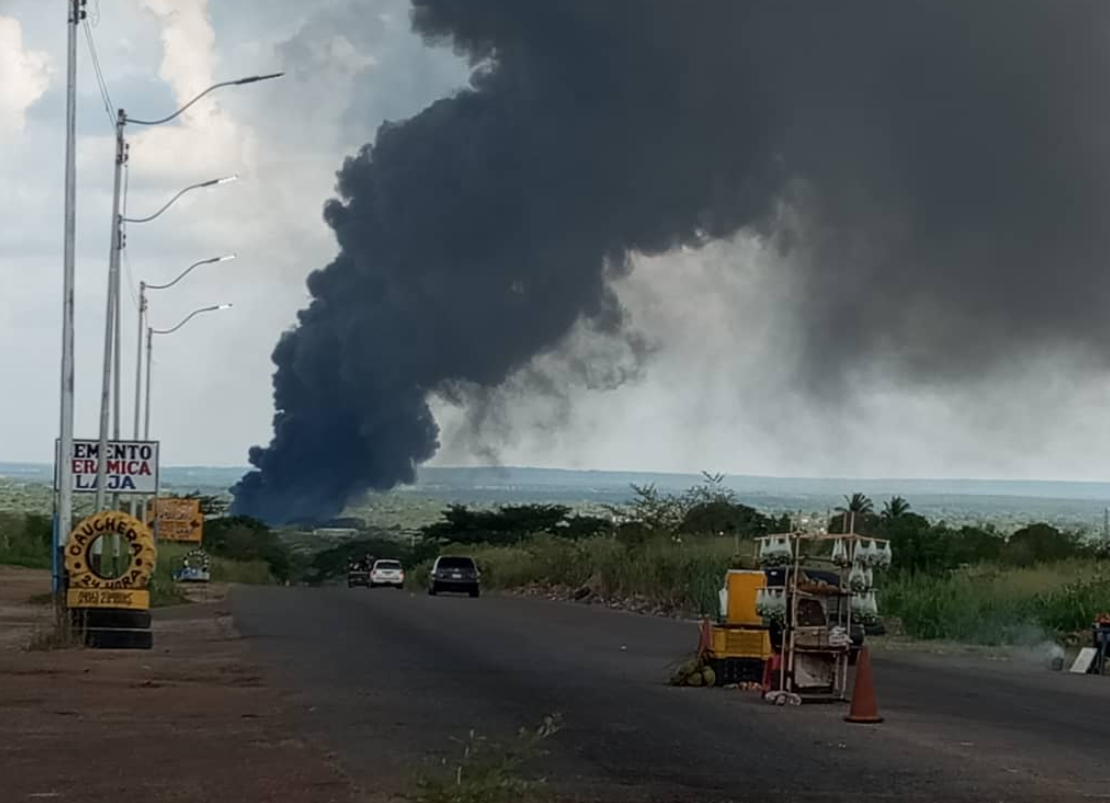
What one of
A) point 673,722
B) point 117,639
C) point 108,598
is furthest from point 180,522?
point 673,722

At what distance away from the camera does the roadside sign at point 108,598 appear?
2756 cm

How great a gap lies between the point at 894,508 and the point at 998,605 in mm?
23234

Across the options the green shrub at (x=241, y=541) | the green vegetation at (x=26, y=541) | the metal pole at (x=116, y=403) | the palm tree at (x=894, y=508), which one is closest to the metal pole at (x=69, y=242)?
the metal pole at (x=116, y=403)

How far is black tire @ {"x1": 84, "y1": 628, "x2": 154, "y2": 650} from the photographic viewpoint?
91.0 ft

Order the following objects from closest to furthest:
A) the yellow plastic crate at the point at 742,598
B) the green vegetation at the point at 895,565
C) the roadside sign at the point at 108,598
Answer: the yellow plastic crate at the point at 742,598 < the roadside sign at the point at 108,598 < the green vegetation at the point at 895,565

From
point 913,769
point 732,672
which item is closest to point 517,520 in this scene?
point 732,672

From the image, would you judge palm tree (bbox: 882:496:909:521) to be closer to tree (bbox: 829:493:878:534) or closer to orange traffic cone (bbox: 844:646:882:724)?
tree (bbox: 829:493:878:534)

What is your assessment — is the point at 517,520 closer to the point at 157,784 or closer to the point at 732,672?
the point at 732,672

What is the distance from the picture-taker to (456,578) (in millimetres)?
63250

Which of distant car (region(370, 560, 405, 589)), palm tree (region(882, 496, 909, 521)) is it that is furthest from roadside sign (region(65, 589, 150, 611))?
distant car (region(370, 560, 405, 589))

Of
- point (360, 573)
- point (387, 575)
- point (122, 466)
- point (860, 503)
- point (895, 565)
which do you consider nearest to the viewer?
point (122, 466)

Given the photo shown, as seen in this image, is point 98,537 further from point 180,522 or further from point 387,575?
point 180,522

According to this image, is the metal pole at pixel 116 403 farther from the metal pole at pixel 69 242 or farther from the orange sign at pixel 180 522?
the orange sign at pixel 180 522

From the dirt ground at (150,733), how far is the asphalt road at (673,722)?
0.54 metres
